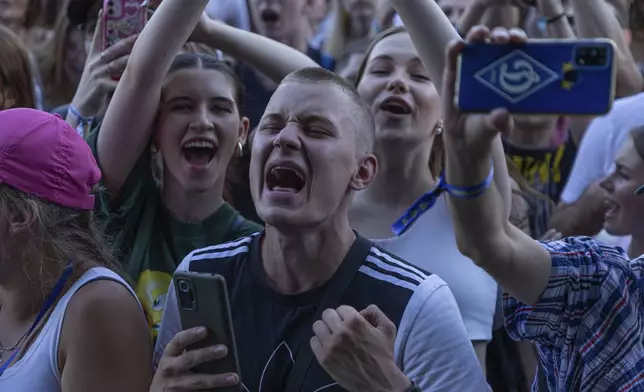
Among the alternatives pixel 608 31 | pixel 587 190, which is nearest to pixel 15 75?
pixel 587 190

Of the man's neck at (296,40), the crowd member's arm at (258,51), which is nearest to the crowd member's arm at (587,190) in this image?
the crowd member's arm at (258,51)

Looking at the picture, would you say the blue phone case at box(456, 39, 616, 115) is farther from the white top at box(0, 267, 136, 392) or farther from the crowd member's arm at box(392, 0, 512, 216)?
the white top at box(0, 267, 136, 392)

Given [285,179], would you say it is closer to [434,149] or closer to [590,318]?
[590,318]

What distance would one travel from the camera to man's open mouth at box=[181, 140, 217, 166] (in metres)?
3.49

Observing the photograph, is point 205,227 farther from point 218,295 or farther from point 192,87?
point 218,295

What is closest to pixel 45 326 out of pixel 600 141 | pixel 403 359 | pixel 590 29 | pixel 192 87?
pixel 403 359

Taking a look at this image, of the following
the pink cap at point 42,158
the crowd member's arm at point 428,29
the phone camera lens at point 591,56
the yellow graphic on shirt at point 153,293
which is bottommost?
the yellow graphic on shirt at point 153,293

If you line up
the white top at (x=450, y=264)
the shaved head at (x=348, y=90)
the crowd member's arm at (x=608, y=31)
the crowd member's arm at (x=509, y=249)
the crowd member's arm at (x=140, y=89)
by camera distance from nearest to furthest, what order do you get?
1. the crowd member's arm at (x=509, y=249)
2. the shaved head at (x=348, y=90)
3. the crowd member's arm at (x=140, y=89)
4. the white top at (x=450, y=264)
5. the crowd member's arm at (x=608, y=31)

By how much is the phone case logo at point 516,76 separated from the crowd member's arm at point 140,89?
1.44 metres

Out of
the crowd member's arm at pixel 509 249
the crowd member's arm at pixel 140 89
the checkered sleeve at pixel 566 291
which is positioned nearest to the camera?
the crowd member's arm at pixel 509 249

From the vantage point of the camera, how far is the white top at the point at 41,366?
2.38 m

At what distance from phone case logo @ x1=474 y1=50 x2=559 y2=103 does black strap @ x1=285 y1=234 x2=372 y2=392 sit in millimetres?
831

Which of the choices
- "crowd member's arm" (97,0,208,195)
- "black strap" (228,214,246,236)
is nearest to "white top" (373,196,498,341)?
"black strap" (228,214,246,236)

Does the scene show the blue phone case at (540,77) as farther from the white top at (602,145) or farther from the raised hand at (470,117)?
the white top at (602,145)
